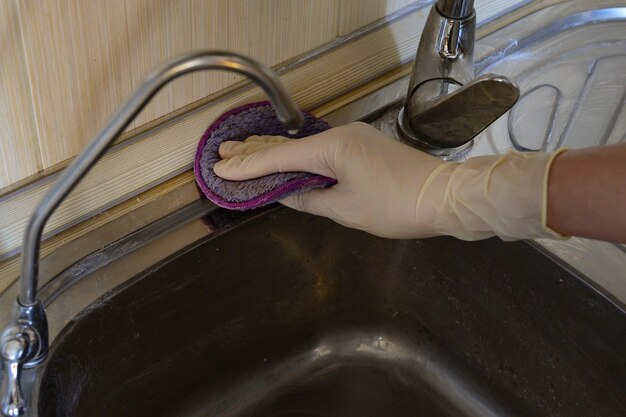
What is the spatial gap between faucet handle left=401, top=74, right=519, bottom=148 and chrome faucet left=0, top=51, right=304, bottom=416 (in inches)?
13.8

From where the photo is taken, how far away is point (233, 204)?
88 centimetres

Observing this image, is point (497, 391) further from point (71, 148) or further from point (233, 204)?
point (71, 148)

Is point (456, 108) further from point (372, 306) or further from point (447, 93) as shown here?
point (372, 306)

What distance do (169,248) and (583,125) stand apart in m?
0.66

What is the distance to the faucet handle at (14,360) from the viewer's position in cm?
71

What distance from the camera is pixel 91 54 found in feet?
2.50

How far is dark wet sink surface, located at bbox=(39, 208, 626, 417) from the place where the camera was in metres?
0.90

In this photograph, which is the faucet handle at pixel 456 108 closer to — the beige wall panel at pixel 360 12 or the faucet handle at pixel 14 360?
the beige wall panel at pixel 360 12

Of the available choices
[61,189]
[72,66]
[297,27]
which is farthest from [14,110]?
[297,27]

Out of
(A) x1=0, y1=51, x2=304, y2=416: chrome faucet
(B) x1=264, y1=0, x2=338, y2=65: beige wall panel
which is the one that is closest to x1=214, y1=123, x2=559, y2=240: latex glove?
(B) x1=264, y1=0, x2=338, y2=65: beige wall panel

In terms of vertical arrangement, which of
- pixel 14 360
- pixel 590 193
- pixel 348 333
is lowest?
pixel 348 333

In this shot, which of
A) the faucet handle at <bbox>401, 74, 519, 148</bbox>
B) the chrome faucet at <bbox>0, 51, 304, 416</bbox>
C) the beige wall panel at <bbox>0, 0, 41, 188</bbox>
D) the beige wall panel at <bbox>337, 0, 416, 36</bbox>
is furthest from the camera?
the beige wall panel at <bbox>337, 0, 416, 36</bbox>

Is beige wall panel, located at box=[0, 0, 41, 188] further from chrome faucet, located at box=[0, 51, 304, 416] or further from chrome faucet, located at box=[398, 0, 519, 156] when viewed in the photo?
chrome faucet, located at box=[398, 0, 519, 156]

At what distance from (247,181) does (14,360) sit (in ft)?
1.02
